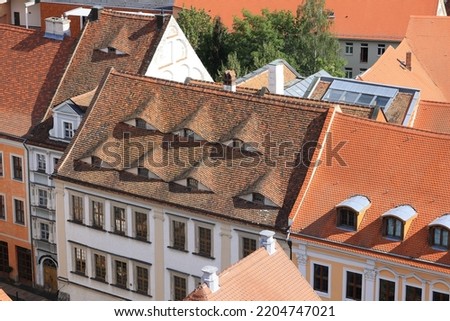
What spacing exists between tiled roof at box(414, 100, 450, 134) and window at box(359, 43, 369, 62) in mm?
33690

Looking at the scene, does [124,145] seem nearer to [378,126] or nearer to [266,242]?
[378,126]

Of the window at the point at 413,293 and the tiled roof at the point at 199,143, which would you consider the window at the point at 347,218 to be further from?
the window at the point at 413,293

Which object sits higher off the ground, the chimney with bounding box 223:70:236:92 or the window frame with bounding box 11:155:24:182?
the chimney with bounding box 223:70:236:92

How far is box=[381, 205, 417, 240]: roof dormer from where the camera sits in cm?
5066

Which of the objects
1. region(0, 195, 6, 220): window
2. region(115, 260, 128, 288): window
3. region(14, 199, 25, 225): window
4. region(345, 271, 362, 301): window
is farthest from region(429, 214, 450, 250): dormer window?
region(0, 195, 6, 220): window

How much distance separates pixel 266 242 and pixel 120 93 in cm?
2044

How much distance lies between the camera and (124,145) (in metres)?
58.9

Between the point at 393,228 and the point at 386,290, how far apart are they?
9.22ft

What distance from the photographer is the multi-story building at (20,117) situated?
66438mm

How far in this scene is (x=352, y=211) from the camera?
170ft

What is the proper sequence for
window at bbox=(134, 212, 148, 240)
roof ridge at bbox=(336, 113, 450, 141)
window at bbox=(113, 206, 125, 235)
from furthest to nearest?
window at bbox=(113, 206, 125, 235) → window at bbox=(134, 212, 148, 240) → roof ridge at bbox=(336, 113, 450, 141)

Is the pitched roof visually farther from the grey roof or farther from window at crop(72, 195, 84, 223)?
window at crop(72, 195, 84, 223)

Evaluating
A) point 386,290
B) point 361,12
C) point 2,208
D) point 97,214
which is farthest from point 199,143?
point 361,12

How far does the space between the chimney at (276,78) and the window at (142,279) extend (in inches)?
509
